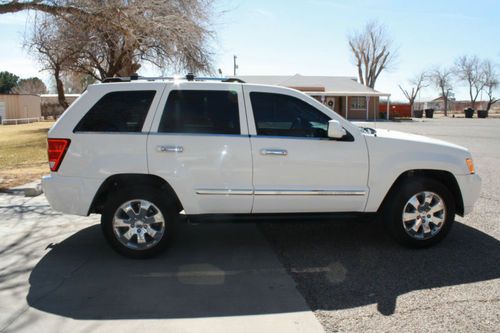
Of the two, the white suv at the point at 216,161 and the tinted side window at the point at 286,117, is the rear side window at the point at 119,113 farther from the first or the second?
the tinted side window at the point at 286,117

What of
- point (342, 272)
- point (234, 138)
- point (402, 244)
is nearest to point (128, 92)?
point (234, 138)

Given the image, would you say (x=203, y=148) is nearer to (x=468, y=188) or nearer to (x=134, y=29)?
(x=468, y=188)

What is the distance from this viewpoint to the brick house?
48.6m

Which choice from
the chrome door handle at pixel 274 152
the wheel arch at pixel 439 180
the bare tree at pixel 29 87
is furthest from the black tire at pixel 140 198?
the bare tree at pixel 29 87

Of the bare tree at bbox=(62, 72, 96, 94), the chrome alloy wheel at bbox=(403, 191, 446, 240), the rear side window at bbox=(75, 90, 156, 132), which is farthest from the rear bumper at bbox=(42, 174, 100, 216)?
the bare tree at bbox=(62, 72, 96, 94)

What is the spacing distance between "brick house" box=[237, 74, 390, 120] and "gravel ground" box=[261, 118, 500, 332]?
4289cm

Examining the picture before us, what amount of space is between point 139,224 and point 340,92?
45034mm

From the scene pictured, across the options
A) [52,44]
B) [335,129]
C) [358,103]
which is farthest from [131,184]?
[358,103]

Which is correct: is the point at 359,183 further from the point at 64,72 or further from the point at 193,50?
the point at 64,72

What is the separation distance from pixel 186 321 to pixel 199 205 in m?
1.61

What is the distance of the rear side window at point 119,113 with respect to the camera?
503 cm

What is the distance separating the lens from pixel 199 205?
5047mm

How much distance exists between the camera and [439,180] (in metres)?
5.54

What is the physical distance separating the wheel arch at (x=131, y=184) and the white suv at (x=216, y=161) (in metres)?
0.01
